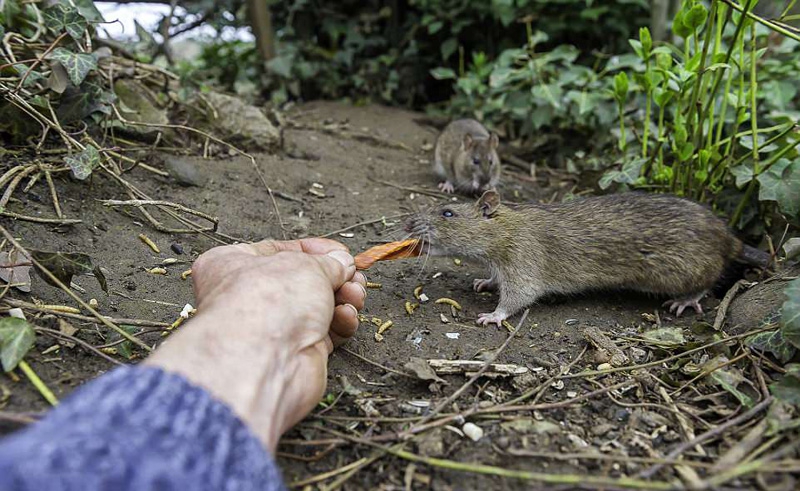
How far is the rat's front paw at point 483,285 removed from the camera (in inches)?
199

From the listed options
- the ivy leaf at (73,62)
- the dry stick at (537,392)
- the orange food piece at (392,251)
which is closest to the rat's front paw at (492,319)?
the orange food piece at (392,251)

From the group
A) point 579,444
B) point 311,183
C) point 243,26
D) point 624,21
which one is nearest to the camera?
point 579,444

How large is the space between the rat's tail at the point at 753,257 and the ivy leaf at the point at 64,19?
5057 millimetres

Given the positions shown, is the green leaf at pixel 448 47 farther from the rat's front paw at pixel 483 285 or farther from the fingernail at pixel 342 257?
the fingernail at pixel 342 257

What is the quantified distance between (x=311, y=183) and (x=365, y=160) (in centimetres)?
130

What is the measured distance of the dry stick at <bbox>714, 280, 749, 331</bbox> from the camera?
423cm

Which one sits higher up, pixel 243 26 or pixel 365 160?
pixel 243 26

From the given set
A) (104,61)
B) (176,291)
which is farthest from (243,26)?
(176,291)

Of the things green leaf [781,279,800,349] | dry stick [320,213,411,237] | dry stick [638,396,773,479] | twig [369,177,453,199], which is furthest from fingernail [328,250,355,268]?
twig [369,177,453,199]

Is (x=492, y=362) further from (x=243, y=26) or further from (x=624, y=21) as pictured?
(x=243, y=26)

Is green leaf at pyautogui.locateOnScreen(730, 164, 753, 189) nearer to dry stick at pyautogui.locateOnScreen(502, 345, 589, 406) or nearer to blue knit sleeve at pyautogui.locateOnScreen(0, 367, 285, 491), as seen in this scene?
dry stick at pyautogui.locateOnScreen(502, 345, 589, 406)

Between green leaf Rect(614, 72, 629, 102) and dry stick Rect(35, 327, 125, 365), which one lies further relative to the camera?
green leaf Rect(614, 72, 629, 102)

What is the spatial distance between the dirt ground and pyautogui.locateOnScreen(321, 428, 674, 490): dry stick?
0.05m

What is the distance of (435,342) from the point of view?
13.3 feet
